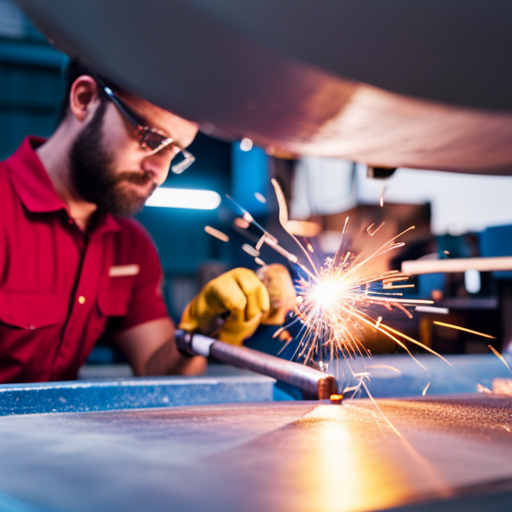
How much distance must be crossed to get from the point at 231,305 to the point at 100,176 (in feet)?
1.88

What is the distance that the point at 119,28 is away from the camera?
0.41 metres

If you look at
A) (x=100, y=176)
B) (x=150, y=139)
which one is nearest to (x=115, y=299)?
(x=100, y=176)

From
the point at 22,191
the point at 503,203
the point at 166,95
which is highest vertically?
the point at 503,203

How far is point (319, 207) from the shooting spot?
5168mm

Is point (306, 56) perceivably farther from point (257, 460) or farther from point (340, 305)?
point (340, 305)

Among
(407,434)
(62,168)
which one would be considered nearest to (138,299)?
(62,168)

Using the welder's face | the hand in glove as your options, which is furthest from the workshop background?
the welder's face

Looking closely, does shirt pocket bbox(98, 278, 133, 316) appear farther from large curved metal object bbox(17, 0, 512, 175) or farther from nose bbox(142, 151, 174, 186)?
large curved metal object bbox(17, 0, 512, 175)

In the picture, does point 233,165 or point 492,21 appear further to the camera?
point 233,165

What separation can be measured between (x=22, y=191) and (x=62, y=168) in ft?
0.51

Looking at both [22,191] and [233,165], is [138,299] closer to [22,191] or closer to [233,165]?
[22,191]

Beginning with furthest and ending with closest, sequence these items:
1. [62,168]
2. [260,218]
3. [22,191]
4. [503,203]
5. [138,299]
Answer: [260,218], [503,203], [138,299], [62,168], [22,191]

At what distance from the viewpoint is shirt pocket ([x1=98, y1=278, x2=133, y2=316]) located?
1612 millimetres

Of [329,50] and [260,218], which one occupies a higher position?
[260,218]
